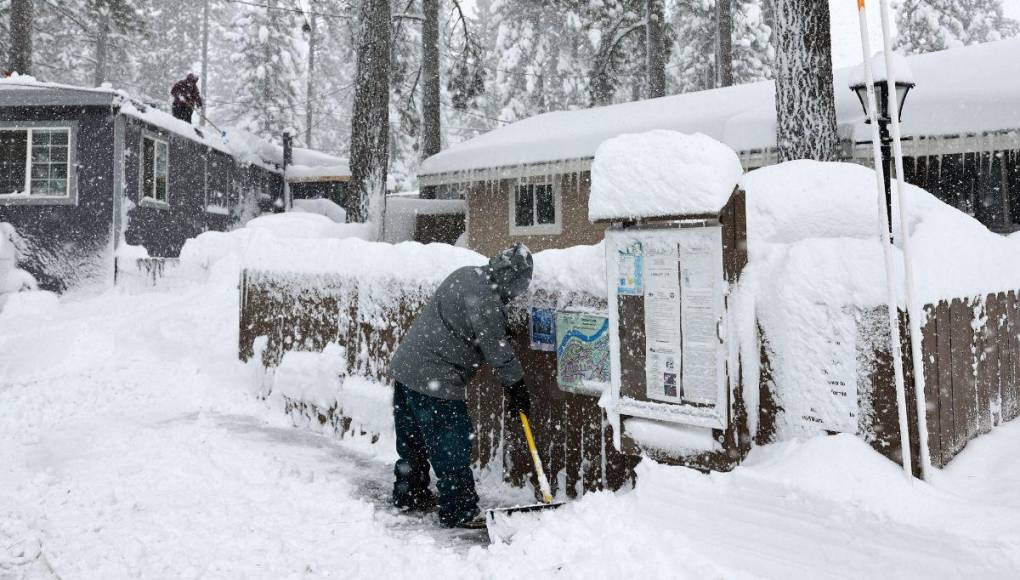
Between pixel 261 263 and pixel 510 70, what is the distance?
25349 mm

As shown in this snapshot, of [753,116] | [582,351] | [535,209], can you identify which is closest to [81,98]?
[535,209]

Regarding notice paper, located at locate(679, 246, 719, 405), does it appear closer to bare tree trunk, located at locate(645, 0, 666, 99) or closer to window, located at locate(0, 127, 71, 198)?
window, located at locate(0, 127, 71, 198)

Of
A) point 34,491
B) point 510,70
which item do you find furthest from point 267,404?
point 510,70

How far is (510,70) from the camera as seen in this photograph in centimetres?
3123

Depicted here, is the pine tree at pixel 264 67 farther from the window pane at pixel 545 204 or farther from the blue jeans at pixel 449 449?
the blue jeans at pixel 449 449

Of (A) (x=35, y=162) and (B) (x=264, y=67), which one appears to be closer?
(A) (x=35, y=162)

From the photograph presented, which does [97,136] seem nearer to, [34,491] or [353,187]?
[353,187]

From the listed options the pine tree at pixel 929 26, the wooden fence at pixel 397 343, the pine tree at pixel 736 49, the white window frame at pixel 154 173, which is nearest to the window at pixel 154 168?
the white window frame at pixel 154 173

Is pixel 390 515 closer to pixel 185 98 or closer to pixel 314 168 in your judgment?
pixel 185 98

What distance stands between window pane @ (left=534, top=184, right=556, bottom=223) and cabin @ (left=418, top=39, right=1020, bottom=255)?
2cm

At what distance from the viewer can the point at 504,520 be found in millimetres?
3961

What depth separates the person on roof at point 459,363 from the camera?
13.9 ft

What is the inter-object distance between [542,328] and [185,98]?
1713cm

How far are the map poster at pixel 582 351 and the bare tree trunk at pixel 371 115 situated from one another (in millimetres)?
8589
